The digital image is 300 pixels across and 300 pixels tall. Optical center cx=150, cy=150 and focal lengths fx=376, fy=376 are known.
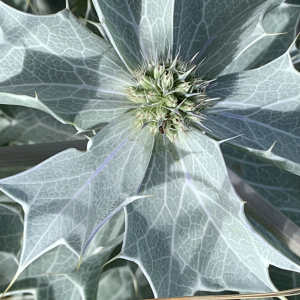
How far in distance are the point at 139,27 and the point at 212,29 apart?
239 mm

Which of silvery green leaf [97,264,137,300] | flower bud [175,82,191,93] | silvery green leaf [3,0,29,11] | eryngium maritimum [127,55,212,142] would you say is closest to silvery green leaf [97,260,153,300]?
silvery green leaf [97,264,137,300]

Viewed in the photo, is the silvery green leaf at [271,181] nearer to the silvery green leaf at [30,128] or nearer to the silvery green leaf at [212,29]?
the silvery green leaf at [212,29]

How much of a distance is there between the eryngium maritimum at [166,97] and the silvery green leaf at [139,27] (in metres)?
0.04

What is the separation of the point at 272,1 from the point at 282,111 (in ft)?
1.04

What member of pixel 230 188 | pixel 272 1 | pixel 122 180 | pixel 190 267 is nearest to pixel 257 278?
pixel 190 267

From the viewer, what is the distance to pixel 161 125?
1052mm

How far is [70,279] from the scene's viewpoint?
A: 1.20 m

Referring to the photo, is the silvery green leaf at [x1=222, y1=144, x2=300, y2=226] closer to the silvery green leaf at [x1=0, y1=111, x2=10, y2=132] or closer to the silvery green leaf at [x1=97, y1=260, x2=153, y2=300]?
the silvery green leaf at [x1=97, y1=260, x2=153, y2=300]

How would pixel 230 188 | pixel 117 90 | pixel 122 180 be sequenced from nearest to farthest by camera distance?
pixel 230 188, pixel 122 180, pixel 117 90

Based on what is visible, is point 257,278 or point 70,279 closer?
point 257,278

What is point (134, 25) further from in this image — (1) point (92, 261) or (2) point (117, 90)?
(1) point (92, 261)

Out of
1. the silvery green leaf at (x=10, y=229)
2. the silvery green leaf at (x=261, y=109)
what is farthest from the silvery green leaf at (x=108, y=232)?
the silvery green leaf at (x=261, y=109)

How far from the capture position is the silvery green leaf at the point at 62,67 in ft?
3.21

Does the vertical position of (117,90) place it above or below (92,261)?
above
